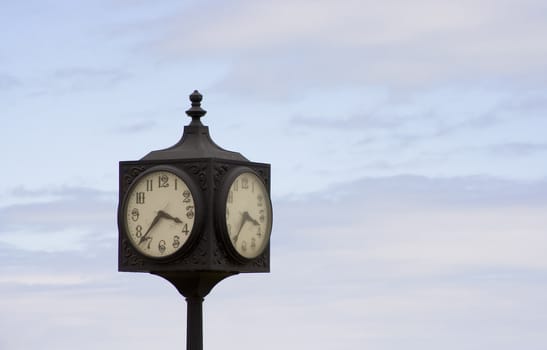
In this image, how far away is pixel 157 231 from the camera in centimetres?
959

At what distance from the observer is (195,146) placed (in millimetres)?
9820

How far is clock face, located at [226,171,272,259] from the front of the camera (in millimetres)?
9586

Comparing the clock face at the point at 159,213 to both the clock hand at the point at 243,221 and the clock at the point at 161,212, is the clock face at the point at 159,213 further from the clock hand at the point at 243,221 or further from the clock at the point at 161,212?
the clock hand at the point at 243,221

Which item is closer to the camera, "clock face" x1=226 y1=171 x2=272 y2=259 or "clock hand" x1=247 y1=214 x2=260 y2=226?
"clock face" x1=226 y1=171 x2=272 y2=259

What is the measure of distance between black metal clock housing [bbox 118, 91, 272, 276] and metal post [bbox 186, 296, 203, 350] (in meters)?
0.38

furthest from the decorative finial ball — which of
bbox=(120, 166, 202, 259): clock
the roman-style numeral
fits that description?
the roman-style numeral

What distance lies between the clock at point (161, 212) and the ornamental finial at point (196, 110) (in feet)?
1.92

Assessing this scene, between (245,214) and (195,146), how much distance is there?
607 mm

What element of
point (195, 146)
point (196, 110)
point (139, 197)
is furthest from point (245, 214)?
point (196, 110)

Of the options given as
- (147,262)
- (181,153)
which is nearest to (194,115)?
Answer: (181,153)

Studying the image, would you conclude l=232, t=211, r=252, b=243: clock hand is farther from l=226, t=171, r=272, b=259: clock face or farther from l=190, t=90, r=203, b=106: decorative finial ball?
l=190, t=90, r=203, b=106: decorative finial ball

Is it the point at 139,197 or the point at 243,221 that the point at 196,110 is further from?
the point at 243,221

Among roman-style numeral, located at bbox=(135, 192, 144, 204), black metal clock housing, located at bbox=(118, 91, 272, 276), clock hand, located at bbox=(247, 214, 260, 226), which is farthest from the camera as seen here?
clock hand, located at bbox=(247, 214, 260, 226)

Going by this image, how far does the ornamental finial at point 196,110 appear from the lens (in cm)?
1001
